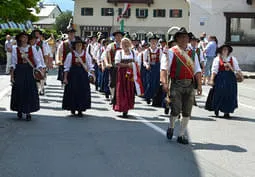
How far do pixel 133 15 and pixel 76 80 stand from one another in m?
60.9

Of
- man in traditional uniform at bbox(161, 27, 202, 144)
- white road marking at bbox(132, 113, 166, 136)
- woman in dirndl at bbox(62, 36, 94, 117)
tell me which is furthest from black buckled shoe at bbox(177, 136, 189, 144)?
woman in dirndl at bbox(62, 36, 94, 117)

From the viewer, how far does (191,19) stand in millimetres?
33188

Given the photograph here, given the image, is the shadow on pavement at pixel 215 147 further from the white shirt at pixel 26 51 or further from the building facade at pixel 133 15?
the building facade at pixel 133 15

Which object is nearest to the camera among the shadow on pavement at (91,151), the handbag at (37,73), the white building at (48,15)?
the shadow on pavement at (91,151)

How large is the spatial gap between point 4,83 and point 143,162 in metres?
13.8

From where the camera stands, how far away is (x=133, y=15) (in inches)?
2827

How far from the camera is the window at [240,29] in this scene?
32562 millimetres

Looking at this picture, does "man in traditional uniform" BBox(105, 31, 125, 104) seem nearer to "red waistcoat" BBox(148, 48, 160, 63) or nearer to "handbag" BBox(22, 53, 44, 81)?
"red waistcoat" BBox(148, 48, 160, 63)

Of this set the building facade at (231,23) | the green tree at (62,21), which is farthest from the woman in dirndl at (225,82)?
the green tree at (62,21)

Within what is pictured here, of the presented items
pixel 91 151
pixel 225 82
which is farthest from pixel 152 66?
pixel 91 151

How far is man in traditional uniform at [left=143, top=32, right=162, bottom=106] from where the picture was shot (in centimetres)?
1432

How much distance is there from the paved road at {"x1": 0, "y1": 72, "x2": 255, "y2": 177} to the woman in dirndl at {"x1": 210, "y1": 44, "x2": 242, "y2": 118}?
344 millimetres

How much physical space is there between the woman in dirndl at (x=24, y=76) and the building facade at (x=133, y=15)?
6058cm

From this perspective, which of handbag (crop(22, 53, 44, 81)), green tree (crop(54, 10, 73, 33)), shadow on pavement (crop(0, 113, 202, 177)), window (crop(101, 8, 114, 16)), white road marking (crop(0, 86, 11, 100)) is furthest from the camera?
green tree (crop(54, 10, 73, 33))
